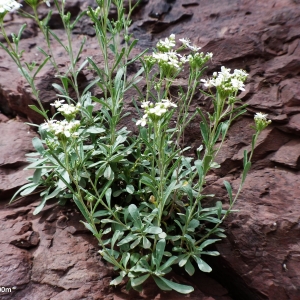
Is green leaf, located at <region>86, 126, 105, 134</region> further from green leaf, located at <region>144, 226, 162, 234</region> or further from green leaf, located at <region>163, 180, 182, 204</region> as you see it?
green leaf, located at <region>144, 226, 162, 234</region>

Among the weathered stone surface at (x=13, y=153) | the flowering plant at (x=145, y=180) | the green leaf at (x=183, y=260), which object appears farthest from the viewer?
the weathered stone surface at (x=13, y=153)

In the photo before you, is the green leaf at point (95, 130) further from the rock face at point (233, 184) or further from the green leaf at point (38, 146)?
the rock face at point (233, 184)

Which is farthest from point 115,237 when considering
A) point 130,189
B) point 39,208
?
point 39,208

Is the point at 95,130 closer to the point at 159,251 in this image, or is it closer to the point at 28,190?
the point at 28,190

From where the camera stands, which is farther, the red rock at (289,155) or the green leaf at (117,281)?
the red rock at (289,155)

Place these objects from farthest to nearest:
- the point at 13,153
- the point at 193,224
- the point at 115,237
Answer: the point at 13,153, the point at 193,224, the point at 115,237

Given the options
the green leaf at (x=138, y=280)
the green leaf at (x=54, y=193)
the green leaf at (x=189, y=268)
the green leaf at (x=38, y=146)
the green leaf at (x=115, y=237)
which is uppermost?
the green leaf at (x=38, y=146)

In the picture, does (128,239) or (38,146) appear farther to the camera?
(38,146)

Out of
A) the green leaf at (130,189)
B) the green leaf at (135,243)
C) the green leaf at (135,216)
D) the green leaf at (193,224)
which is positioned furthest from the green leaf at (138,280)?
the green leaf at (130,189)
